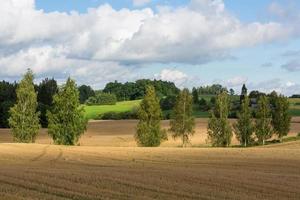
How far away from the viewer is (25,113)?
200 ft

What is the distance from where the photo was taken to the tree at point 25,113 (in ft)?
200

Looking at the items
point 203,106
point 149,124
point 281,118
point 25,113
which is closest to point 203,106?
point 203,106

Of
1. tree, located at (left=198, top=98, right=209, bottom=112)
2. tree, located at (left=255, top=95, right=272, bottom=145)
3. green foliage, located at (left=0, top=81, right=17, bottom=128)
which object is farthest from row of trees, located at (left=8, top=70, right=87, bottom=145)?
tree, located at (left=198, top=98, right=209, bottom=112)

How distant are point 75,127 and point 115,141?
68.7ft

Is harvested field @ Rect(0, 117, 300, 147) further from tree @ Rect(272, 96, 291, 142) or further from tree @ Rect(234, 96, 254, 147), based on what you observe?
tree @ Rect(272, 96, 291, 142)

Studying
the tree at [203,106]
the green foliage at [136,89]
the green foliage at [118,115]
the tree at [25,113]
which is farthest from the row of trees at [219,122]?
the green foliage at [136,89]

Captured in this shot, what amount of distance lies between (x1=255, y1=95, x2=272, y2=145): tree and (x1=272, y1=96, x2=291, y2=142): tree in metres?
1.63

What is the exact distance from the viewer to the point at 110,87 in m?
190

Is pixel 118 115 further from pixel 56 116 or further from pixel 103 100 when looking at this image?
pixel 56 116

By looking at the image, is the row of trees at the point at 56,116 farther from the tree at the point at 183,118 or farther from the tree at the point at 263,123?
the tree at the point at 263,123

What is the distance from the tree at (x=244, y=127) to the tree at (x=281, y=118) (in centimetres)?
607

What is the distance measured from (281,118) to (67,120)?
34303 mm

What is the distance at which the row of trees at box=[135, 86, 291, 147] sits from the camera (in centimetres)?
6494

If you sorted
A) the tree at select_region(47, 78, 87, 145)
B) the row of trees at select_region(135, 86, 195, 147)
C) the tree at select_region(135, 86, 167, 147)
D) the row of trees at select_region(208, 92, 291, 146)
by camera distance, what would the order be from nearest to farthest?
the tree at select_region(47, 78, 87, 145), the tree at select_region(135, 86, 167, 147), the row of trees at select_region(135, 86, 195, 147), the row of trees at select_region(208, 92, 291, 146)
